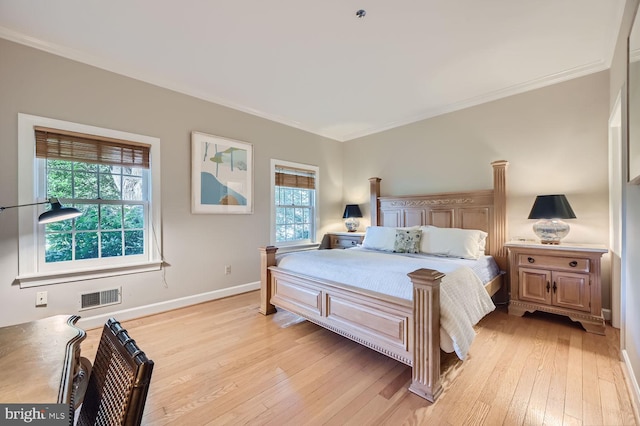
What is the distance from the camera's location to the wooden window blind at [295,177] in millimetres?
4289

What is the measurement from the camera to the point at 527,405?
1.58 metres

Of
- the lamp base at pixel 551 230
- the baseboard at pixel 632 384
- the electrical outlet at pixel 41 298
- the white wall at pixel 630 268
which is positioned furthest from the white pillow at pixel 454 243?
the electrical outlet at pixel 41 298

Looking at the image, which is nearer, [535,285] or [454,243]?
[535,285]

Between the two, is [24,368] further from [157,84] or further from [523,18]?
[523,18]

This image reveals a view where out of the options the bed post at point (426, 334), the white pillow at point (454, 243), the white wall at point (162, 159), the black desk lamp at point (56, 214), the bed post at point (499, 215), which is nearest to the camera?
the black desk lamp at point (56, 214)

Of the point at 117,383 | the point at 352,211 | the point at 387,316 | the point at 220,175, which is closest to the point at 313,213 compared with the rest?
the point at 352,211

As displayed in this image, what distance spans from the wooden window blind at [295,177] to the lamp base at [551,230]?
3.19 metres

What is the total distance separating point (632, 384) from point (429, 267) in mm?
1318

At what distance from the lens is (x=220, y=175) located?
355 cm

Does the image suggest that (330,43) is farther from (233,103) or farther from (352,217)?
(352,217)

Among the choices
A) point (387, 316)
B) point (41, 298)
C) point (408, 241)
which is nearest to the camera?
point (387, 316)

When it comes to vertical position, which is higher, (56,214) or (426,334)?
(56,214)

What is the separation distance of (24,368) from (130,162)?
2.51m

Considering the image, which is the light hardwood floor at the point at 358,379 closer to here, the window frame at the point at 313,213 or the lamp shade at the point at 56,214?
the lamp shade at the point at 56,214
